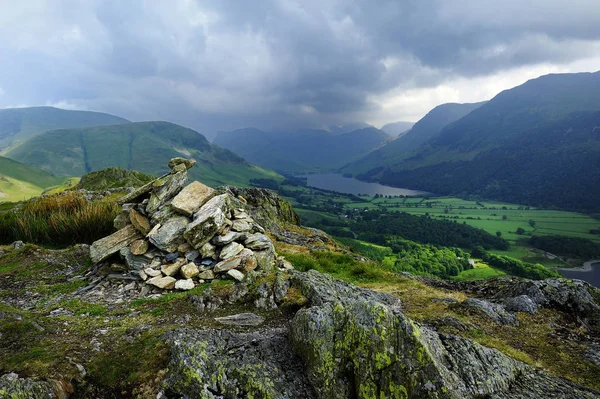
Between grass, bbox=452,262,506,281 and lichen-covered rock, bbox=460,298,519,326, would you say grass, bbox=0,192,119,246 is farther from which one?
grass, bbox=452,262,506,281

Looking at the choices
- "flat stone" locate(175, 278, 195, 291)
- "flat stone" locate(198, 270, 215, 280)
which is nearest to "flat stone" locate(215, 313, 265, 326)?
"flat stone" locate(175, 278, 195, 291)

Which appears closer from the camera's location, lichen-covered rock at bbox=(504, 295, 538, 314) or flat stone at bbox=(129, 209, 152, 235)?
lichen-covered rock at bbox=(504, 295, 538, 314)

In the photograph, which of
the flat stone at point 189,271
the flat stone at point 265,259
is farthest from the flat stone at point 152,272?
the flat stone at point 265,259

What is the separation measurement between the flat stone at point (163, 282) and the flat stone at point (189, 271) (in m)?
0.49

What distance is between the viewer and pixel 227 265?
45.2 ft

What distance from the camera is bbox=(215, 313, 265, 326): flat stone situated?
10.1 m

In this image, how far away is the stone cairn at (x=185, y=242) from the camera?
1353 cm

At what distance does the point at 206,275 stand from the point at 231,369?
6.55 m

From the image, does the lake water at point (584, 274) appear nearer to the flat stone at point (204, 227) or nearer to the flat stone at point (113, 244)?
the flat stone at point (204, 227)

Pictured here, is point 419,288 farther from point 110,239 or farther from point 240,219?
point 110,239

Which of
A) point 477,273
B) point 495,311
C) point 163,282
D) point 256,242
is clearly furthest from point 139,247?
point 477,273

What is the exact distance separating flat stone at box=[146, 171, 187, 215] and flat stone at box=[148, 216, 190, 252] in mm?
2329

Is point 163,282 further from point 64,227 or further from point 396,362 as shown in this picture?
point 64,227

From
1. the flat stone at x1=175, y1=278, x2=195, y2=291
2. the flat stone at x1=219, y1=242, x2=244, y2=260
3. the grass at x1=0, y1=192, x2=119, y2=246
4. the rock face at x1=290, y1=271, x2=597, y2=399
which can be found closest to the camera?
the rock face at x1=290, y1=271, x2=597, y2=399
